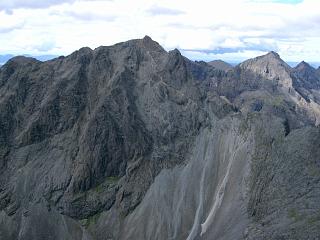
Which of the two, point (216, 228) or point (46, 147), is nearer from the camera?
point (216, 228)

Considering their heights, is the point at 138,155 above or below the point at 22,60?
below

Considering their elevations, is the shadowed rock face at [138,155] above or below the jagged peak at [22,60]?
below

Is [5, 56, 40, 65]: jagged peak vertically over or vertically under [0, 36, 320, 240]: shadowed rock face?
over

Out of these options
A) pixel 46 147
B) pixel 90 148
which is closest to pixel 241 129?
pixel 90 148

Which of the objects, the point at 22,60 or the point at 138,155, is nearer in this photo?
the point at 138,155

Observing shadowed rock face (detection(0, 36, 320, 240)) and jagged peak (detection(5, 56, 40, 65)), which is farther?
jagged peak (detection(5, 56, 40, 65))

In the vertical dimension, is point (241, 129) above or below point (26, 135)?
above

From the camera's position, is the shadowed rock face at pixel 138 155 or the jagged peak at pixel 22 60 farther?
the jagged peak at pixel 22 60

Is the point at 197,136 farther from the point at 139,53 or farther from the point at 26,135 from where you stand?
the point at 26,135
